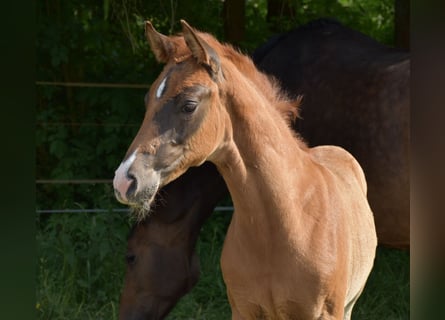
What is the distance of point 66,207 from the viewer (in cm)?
589

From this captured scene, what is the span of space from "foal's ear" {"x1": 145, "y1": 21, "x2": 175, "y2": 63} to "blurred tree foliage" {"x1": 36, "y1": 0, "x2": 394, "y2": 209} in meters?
2.66

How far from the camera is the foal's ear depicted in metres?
2.71

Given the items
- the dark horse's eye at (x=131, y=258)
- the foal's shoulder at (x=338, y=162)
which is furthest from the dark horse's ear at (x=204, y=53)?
the dark horse's eye at (x=131, y=258)

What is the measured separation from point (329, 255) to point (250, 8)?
4284 mm

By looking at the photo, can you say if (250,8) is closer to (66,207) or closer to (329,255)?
(66,207)

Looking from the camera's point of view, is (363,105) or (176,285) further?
(363,105)

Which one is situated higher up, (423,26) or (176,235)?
(423,26)

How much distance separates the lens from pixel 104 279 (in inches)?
199

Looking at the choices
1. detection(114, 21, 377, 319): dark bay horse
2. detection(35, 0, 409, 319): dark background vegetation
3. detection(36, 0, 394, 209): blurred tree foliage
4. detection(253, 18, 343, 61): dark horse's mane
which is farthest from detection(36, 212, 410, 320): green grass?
detection(114, 21, 377, 319): dark bay horse

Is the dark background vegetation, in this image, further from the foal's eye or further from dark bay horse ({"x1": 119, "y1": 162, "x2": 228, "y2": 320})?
the foal's eye

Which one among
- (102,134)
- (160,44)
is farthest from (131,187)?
(102,134)

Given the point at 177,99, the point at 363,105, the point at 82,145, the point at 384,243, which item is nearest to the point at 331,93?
the point at 363,105

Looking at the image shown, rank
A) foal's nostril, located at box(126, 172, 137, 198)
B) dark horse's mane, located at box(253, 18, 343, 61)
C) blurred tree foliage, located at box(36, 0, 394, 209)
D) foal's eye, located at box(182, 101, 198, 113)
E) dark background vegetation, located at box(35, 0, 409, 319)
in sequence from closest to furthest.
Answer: foal's nostril, located at box(126, 172, 137, 198), foal's eye, located at box(182, 101, 198, 113), dark horse's mane, located at box(253, 18, 343, 61), dark background vegetation, located at box(35, 0, 409, 319), blurred tree foliage, located at box(36, 0, 394, 209)

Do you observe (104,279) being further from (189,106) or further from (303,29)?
(189,106)
